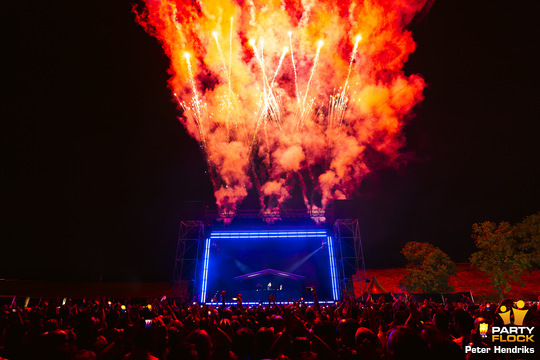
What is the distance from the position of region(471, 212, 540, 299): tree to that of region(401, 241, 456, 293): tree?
2.70m

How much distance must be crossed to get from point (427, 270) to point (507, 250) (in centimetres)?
703

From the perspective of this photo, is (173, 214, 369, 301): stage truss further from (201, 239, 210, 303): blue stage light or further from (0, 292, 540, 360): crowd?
(0, 292, 540, 360): crowd

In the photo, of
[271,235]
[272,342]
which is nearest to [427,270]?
[271,235]

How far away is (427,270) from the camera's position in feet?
90.9

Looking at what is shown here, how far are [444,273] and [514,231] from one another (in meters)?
7.34

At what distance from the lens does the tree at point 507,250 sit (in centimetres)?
2498

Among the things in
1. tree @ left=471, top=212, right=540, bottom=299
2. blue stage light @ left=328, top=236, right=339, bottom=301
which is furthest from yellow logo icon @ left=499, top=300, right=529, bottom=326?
tree @ left=471, top=212, right=540, bottom=299

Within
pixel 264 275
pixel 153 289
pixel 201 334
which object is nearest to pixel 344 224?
pixel 264 275

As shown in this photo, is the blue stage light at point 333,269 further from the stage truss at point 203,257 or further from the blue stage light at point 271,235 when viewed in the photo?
the stage truss at point 203,257

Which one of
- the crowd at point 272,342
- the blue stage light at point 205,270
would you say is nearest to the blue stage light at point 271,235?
the blue stage light at point 205,270

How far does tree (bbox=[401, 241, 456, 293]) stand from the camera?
27266mm

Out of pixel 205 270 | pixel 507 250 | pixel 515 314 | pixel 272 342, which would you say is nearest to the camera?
pixel 272 342

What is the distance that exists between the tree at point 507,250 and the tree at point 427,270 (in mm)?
2703

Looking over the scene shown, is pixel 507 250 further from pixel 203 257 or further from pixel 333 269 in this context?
pixel 203 257
